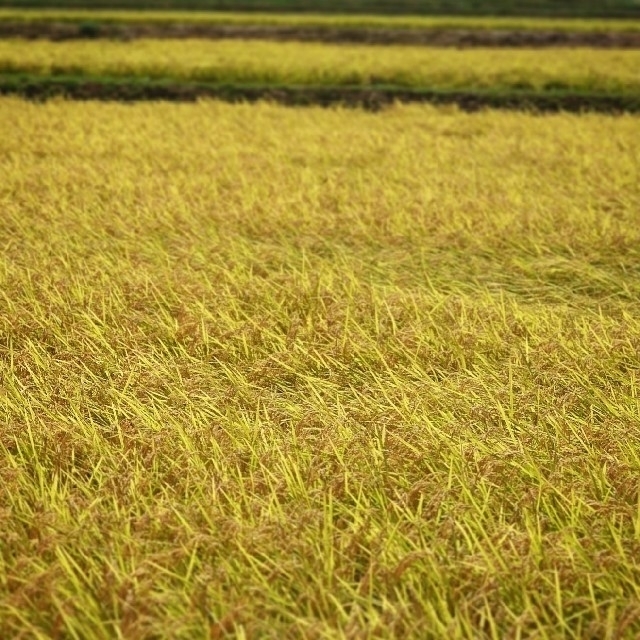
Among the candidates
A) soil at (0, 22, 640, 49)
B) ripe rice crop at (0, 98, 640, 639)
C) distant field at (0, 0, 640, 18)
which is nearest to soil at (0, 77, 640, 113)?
ripe rice crop at (0, 98, 640, 639)

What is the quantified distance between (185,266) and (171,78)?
36.4 ft

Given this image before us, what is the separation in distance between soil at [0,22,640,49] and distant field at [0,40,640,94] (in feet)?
28.4

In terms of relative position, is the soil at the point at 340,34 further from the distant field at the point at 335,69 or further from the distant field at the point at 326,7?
the distant field at the point at 326,7

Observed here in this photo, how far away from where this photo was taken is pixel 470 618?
147 centimetres

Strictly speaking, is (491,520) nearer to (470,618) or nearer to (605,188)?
(470,618)

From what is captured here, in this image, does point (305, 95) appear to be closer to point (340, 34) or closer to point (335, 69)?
point (335, 69)

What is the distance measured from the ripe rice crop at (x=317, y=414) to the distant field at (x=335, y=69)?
29.4 ft

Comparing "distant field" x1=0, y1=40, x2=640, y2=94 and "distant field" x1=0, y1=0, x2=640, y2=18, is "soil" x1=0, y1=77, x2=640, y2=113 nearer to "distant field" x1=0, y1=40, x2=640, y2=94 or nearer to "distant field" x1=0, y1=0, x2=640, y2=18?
"distant field" x1=0, y1=40, x2=640, y2=94

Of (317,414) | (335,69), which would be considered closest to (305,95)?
(335,69)

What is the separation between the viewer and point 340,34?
2584 centimetres

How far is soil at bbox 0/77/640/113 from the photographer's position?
11742mm

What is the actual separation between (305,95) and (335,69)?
7.06ft

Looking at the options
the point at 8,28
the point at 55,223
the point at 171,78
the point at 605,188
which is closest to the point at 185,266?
the point at 55,223

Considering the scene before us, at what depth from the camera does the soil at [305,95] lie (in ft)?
38.5
